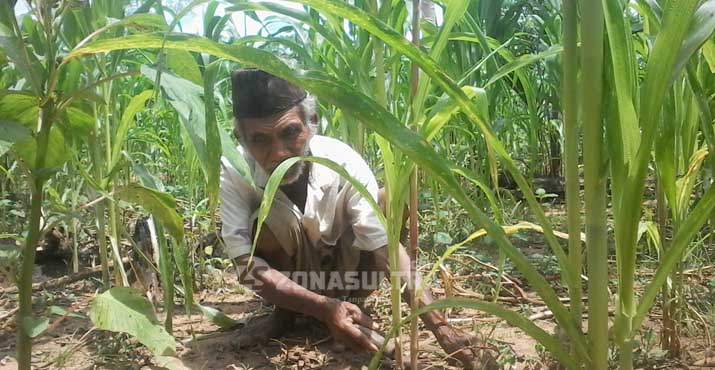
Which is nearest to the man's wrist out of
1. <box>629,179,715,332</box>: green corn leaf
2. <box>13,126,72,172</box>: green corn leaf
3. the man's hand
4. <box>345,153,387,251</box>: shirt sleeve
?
the man's hand

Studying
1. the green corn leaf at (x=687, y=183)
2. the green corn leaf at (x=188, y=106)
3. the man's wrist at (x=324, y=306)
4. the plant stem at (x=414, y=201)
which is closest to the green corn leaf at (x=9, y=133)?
the green corn leaf at (x=188, y=106)

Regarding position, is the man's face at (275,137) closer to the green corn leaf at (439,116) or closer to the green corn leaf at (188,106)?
the green corn leaf at (439,116)

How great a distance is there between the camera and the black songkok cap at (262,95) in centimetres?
163

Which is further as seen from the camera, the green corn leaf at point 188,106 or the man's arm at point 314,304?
the man's arm at point 314,304

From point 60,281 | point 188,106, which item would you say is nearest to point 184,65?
point 188,106

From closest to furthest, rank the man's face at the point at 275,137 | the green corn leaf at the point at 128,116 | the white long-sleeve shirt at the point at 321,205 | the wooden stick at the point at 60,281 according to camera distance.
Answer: the green corn leaf at the point at 128,116 < the man's face at the point at 275,137 < the white long-sleeve shirt at the point at 321,205 < the wooden stick at the point at 60,281

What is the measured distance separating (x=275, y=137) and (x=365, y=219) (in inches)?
13.3

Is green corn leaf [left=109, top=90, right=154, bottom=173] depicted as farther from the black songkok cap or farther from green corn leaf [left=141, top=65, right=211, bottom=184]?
green corn leaf [left=141, top=65, right=211, bottom=184]

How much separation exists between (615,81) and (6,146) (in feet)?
2.45

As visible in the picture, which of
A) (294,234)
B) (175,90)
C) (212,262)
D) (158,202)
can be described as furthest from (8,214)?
(175,90)

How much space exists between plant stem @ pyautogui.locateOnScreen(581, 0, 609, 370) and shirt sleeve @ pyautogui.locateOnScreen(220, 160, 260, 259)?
1.09 metres

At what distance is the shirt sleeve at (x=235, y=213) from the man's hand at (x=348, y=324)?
32 cm

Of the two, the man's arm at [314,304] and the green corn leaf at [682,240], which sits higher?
the green corn leaf at [682,240]

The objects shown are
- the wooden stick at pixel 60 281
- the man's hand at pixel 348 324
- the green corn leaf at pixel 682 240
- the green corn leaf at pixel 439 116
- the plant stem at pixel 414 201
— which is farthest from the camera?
the wooden stick at pixel 60 281
